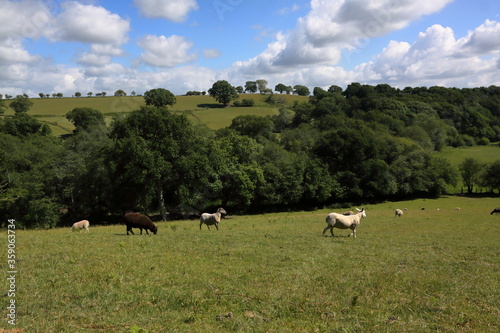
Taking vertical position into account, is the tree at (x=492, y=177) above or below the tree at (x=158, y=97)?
below

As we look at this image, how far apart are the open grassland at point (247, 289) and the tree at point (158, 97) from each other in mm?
83597

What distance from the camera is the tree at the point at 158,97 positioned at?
9425 cm

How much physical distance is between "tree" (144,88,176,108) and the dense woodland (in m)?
17.4

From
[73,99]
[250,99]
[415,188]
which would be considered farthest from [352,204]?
[73,99]

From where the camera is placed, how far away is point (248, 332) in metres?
6.98

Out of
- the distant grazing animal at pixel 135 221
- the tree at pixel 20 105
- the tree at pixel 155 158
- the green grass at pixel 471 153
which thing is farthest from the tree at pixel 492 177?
the tree at pixel 20 105

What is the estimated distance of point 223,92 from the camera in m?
140

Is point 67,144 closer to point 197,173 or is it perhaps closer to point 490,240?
point 197,173

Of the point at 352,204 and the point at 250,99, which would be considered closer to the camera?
the point at 352,204

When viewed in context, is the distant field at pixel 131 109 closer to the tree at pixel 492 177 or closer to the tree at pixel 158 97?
the tree at pixel 158 97

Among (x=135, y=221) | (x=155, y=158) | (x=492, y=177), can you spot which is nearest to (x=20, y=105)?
(x=155, y=158)

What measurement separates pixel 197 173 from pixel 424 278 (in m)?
34.2

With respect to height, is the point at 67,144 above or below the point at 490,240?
above

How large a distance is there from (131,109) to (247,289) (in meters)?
109
